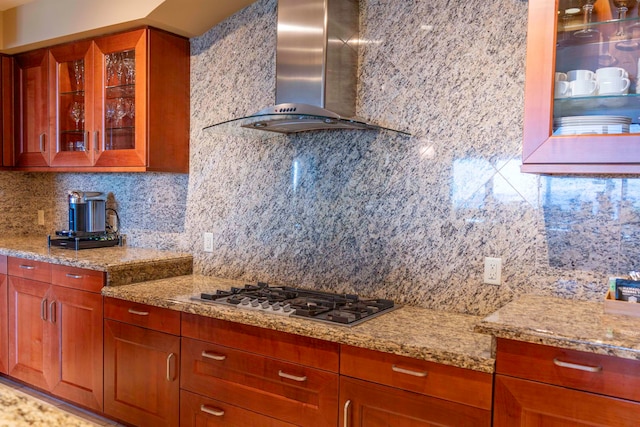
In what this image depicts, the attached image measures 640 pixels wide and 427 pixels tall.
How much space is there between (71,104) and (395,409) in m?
2.84

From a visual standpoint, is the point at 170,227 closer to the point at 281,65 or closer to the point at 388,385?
the point at 281,65

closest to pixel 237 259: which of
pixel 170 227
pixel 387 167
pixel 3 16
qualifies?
pixel 170 227

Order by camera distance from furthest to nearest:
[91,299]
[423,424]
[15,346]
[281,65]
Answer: [15,346] → [91,299] → [281,65] → [423,424]

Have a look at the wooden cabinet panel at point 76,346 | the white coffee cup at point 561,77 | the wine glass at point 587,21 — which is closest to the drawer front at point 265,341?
the wooden cabinet panel at point 76,346

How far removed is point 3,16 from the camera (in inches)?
139

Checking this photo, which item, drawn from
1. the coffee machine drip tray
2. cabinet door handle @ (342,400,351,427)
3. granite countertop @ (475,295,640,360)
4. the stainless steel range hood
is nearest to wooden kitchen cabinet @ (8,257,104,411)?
the coffee machine drip tray

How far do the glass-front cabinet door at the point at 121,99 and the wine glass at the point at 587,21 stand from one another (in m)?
2.23

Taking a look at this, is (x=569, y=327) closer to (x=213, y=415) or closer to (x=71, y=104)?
(x=213, y=415)

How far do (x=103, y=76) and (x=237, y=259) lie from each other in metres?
1.41

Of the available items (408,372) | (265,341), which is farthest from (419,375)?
(265,341)

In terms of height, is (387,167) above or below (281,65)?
below

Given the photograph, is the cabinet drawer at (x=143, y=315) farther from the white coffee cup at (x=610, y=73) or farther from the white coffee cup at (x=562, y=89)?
the white coffee cup at (x=610, y=73)

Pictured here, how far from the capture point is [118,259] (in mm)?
2801

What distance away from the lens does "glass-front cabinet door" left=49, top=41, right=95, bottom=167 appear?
3.18 metres
